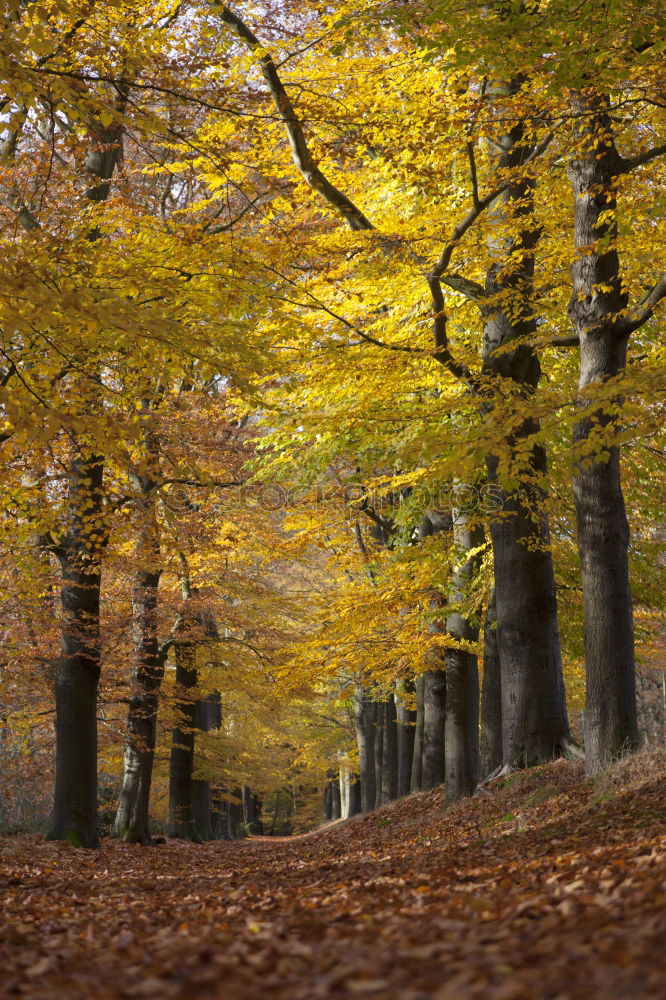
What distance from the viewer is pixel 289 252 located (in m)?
10.9

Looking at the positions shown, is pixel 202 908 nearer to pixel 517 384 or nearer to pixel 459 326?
pixel 517 384

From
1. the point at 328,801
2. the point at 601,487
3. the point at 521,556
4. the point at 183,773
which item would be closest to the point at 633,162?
the point at 601,487

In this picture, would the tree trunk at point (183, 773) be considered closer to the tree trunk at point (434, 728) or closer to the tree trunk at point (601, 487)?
the tree trunk at point (434, 728)

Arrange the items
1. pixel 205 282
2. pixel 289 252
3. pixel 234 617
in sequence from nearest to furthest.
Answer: pixel 205 282
pixel 289 252
pixel 234 617

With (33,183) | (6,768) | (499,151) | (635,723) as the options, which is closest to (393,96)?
(499,151)

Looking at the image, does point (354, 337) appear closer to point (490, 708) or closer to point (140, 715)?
point (490, 708)

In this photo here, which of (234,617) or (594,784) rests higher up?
(234,617)

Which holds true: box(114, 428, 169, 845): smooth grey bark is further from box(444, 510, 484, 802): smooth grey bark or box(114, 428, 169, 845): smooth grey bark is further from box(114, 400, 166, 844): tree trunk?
box(444, 510, 484, 802): smooth grey bark

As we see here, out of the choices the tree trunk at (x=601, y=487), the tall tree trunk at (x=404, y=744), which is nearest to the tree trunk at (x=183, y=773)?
the tall tree trunk at (x=404, y=744)

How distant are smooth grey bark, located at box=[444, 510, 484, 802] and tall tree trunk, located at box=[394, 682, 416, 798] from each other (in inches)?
304

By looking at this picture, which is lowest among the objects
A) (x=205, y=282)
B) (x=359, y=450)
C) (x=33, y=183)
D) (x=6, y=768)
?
(x=6, y=768)

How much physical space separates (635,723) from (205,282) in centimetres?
672

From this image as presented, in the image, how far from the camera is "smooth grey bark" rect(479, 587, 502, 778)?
1552cm

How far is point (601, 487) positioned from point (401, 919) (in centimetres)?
586
